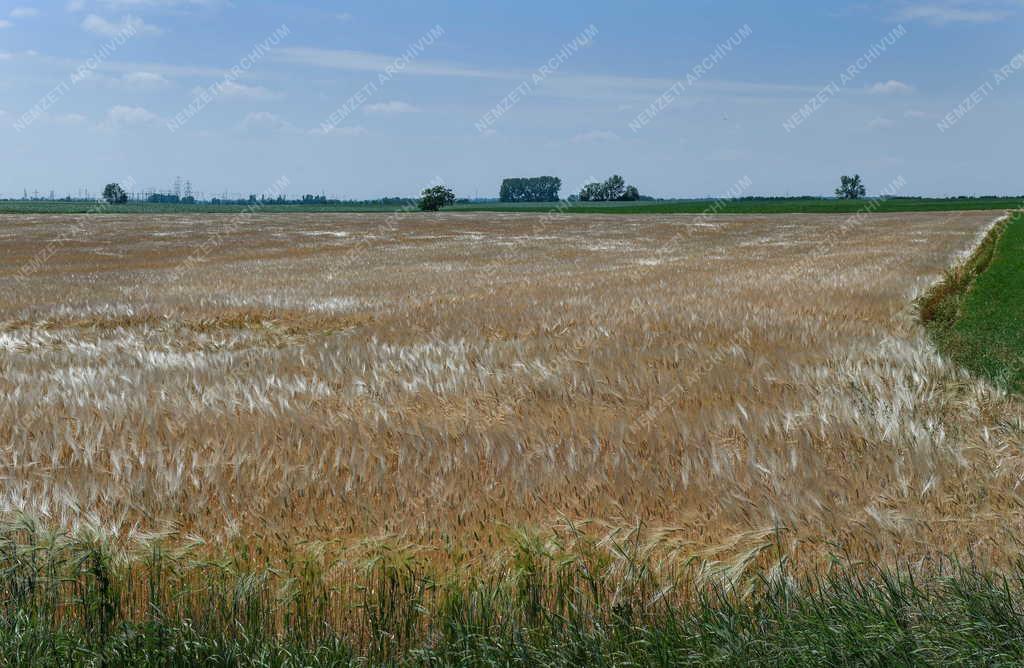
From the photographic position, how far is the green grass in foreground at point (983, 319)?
8.29 metres

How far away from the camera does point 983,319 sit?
40.3 feet

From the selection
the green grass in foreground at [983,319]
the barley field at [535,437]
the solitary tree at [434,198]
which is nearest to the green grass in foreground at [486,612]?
the barley field at [535,437]

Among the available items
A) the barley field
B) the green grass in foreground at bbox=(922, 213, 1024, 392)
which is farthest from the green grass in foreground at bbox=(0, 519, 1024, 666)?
the green grass in foreground at bbox=(922, 213, 1024, 392)

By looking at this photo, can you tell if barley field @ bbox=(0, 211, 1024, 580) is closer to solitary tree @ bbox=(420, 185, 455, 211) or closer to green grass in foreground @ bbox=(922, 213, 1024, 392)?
green grass in foreground @ bbox=(922, 213, 1024, 392)

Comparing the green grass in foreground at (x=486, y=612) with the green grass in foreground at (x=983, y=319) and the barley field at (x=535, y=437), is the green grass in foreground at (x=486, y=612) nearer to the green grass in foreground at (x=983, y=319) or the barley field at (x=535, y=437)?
the barley field at (x=535, y=437)

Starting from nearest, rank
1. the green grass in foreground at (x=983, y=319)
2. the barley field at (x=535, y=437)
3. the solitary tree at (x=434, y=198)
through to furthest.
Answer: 1. the barley field at (x=535, y=437)
2. the green grass in foreground at (x=983, y=319)
3. the solitary tree at (x=434, y=198)

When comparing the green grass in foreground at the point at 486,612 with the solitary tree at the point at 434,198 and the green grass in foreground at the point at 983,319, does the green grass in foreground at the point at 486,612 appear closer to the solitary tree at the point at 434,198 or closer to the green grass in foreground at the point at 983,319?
the green grass in foreground at the point at 983,319

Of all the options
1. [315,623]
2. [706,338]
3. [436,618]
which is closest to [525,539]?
[436,618]

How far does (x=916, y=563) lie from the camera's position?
343 centimetres

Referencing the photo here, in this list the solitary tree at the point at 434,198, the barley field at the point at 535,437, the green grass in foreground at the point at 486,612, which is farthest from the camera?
the solitary tree at the point at 434,198

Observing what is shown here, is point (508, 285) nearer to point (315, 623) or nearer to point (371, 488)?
point (371, 488)

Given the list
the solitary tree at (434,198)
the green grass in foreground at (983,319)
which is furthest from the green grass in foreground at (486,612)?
the solitary tree at (434,198)

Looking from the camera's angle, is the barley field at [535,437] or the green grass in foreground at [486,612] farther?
the barley field at [535,437]

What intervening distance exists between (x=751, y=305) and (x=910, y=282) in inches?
241
